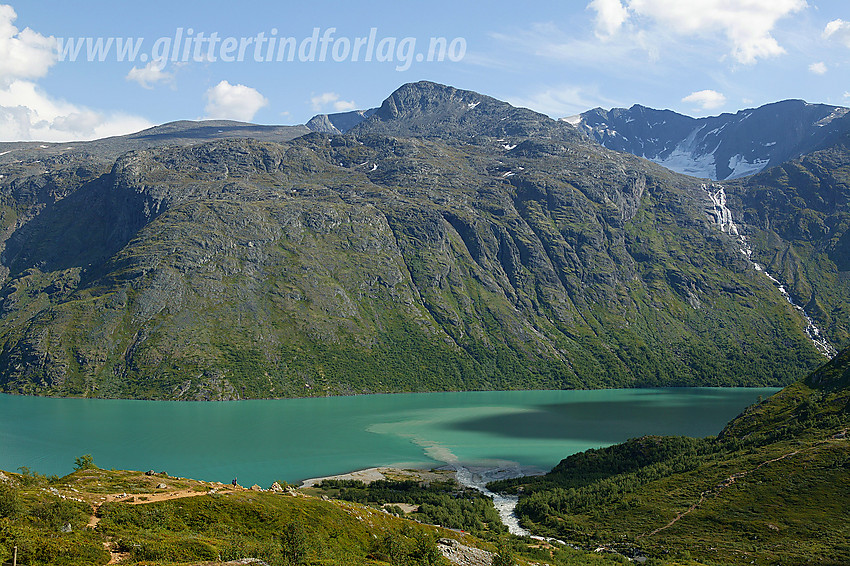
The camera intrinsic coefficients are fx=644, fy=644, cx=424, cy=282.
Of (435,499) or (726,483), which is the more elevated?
(726,483)

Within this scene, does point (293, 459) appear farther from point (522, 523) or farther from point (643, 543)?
point (643, 543)

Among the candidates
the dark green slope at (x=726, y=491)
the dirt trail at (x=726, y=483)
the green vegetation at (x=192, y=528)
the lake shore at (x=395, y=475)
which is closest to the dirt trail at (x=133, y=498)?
the green vegetation at (x=192, y=528)

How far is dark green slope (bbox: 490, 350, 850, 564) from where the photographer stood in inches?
3376

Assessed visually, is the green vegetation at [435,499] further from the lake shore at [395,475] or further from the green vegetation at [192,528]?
the green vegetation at [192,528]

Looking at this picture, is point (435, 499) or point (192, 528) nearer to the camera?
point (192, 528)

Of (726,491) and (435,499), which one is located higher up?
(726,491)

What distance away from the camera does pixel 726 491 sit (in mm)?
99438

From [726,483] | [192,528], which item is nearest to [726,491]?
[726,483]

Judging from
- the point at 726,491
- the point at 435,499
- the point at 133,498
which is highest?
the point at 133,498

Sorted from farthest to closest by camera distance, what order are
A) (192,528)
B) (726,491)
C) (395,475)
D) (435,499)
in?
1. (395,475)
2. (435,499)
3. (726,491)
4. (192,528)

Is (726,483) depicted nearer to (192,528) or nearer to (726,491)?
(726,491)

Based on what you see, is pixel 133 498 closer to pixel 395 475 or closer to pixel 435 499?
pixel 435 499

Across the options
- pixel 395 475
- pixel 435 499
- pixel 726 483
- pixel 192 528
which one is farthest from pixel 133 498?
pixel 395 475

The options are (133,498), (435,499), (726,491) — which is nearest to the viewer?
(133,498)
